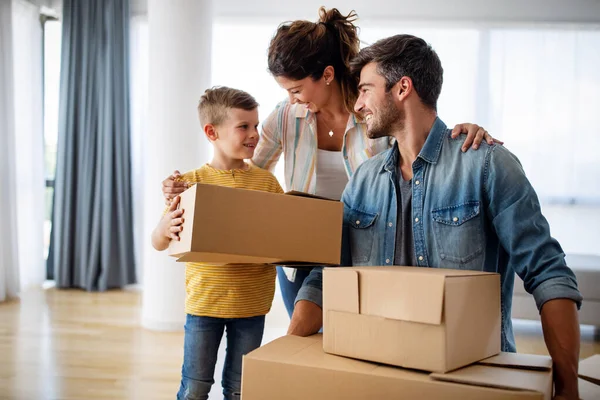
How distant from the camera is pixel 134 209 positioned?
5402 millimetres

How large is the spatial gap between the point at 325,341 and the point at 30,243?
4799mm

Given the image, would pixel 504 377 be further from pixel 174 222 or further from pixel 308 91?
pixel 308 91

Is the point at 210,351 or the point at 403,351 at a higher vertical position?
the point at 403,351

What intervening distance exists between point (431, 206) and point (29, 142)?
466 centimetres

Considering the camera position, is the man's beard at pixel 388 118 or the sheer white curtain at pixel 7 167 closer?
the man's beard at pixel 388 118

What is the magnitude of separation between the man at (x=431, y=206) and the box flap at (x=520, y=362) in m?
0.09

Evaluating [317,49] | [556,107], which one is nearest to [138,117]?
[556,107]

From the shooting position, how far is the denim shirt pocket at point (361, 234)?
1.46m

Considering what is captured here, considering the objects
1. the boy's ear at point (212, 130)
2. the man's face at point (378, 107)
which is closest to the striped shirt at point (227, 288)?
the boy's ear at point (212, 130)

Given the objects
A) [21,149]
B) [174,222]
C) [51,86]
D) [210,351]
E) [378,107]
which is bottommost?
[210,351]

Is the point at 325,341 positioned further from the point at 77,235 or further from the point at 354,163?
the point at 77,235

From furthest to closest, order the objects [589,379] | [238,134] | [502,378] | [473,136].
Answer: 1. [238,134]
2. [473,136]
3. [589,379]
4. [502,378]

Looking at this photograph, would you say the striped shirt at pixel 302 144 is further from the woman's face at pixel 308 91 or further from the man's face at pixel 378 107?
the man's face at pixel 378 107

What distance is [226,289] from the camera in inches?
73.4
